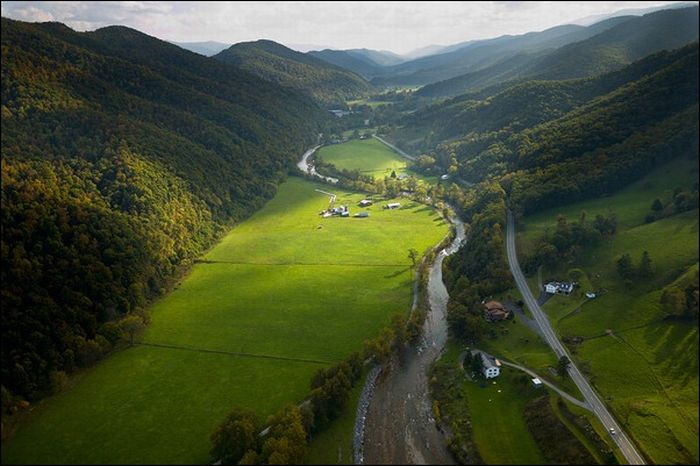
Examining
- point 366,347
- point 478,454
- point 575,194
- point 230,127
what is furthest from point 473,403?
point 230,127

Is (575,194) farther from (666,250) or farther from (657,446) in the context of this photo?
(657,446)

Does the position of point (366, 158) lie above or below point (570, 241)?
above

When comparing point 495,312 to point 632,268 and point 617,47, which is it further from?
point 617,47

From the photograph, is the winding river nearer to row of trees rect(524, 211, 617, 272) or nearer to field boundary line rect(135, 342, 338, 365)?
field boundary line rect(135, 342, 338, 365)

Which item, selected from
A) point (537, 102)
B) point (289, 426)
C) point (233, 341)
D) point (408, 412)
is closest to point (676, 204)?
point (408, 412)

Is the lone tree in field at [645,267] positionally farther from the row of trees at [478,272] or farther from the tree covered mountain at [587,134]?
the row of trees at [478,272]

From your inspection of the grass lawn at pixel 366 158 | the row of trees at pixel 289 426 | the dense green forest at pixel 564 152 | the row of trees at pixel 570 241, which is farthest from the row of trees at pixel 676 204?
the grass lawn at pixel 366 158
